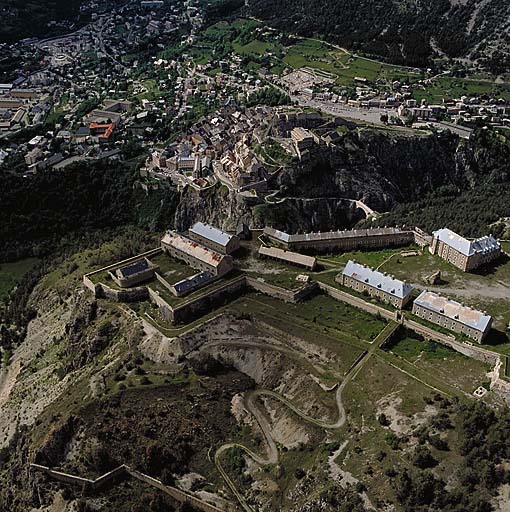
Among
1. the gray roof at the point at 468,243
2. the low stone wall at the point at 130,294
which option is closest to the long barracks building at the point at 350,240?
the gray roof at the point at 468,243

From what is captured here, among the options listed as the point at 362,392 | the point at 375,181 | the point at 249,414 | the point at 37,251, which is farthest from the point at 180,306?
the point at 375,181

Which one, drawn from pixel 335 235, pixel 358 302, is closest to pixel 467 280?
pixel 358 302

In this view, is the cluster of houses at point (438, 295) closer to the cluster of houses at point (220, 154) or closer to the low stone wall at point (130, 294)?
the low stone wall at point (130, 294)

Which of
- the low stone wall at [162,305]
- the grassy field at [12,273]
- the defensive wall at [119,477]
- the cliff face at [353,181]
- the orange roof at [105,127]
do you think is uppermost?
the low stone wall at [162,305]

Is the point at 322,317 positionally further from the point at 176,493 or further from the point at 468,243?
the point at 176,493

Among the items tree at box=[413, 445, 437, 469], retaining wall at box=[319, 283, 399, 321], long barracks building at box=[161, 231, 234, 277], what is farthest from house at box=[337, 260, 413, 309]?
tree at box=[413, 445, 437, 469]

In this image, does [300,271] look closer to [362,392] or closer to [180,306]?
[180,306]
